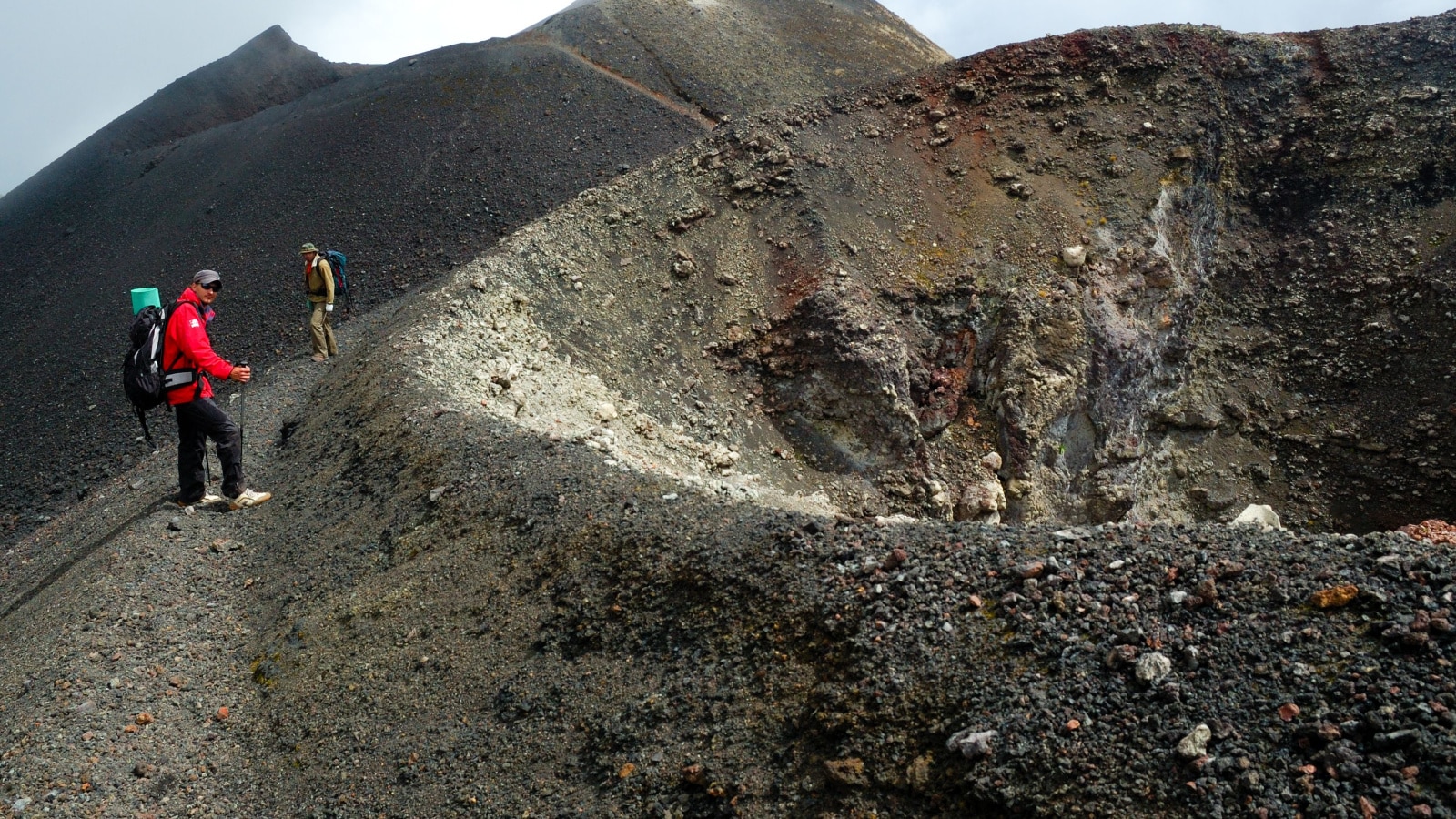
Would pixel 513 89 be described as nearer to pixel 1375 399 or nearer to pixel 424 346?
pixel 424 346

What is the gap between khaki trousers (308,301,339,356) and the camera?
15.3 m

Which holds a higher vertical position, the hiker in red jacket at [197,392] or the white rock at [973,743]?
the hiker in red jacket at [197,392]

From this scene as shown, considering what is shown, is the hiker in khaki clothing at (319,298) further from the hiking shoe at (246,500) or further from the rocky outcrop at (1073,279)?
the hiking shoe at (246,500)

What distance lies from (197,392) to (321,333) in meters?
5.93

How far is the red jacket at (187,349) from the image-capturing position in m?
9.48

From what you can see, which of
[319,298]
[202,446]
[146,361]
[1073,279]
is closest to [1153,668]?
[146,361]

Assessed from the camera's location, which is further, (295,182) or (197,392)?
(295,182)

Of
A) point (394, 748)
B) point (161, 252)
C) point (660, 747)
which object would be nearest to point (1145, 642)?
point (660, 747)

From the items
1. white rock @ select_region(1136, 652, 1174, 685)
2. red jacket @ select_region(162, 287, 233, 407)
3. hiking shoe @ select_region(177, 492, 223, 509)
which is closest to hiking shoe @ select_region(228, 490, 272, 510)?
hiking shoe @ select_region(177, 492, 223, 509)

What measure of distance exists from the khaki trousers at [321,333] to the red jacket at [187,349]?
5.68 metres

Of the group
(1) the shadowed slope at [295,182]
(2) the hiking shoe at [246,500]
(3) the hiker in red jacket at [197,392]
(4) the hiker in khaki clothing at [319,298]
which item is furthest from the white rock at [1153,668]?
(1) the shadowed slope at [295,182]

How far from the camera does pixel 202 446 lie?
10.3 metres

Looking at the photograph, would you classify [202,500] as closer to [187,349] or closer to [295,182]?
[187,349]

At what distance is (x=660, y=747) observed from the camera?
6.15 meters
